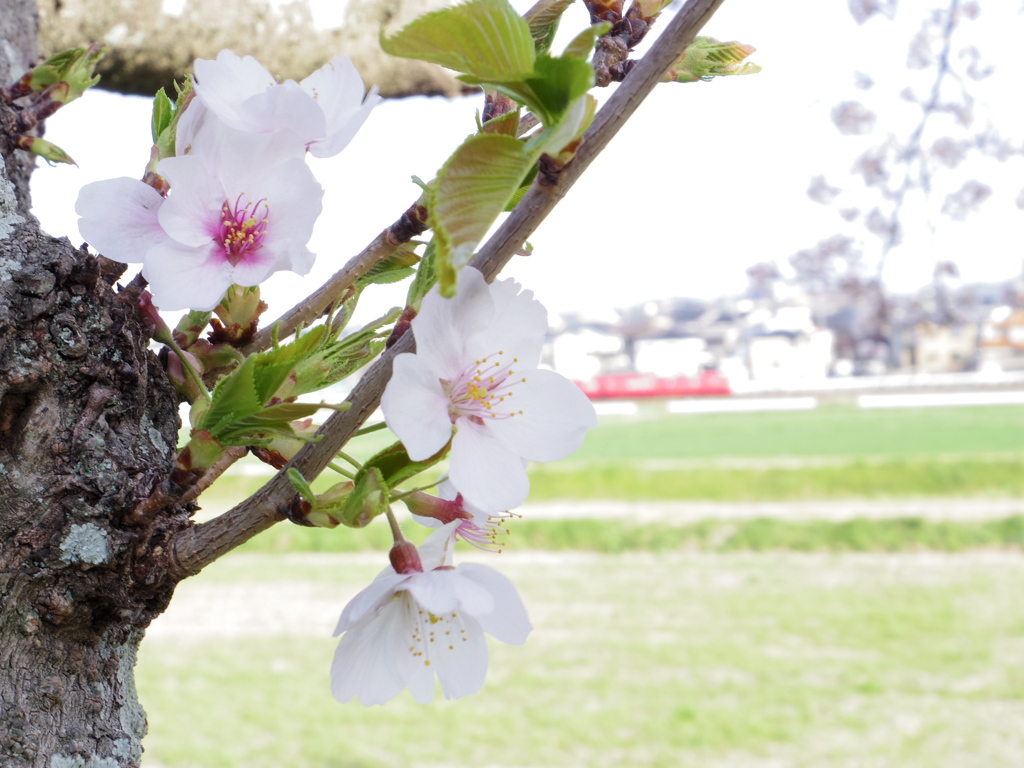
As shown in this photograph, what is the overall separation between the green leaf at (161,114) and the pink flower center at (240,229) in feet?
0.34

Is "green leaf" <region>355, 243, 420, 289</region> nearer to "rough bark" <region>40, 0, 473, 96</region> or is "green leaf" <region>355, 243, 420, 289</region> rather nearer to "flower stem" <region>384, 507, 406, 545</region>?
"flower stem" <region>384, 507, 406, 545</region>

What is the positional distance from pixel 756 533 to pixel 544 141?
6305 millimetres

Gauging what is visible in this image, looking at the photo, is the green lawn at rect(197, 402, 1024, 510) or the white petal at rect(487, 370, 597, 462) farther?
the green lawn at rect(197, 402, 1024, 510)

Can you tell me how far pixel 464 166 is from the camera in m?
0.27

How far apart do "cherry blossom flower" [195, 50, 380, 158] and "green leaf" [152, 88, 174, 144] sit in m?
0.06

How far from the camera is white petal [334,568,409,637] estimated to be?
319 millimetres

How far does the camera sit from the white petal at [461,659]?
36cm

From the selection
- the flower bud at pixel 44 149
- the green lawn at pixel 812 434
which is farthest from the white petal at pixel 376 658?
the green lawn at pixel 812 434

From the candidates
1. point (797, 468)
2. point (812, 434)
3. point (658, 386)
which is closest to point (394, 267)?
point (797, 468)

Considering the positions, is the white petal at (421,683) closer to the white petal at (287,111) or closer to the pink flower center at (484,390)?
the pink flower center at (484,390)

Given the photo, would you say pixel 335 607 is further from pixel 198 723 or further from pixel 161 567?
pixel 161 567

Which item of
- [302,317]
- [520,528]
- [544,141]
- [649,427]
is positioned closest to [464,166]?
[544,141]

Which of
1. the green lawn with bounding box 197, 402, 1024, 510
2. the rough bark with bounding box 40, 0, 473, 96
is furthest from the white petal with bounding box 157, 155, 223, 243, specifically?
the green lawn with bounding box 197, 402, 1024, 510

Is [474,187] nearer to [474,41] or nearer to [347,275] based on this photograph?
[474,41]
